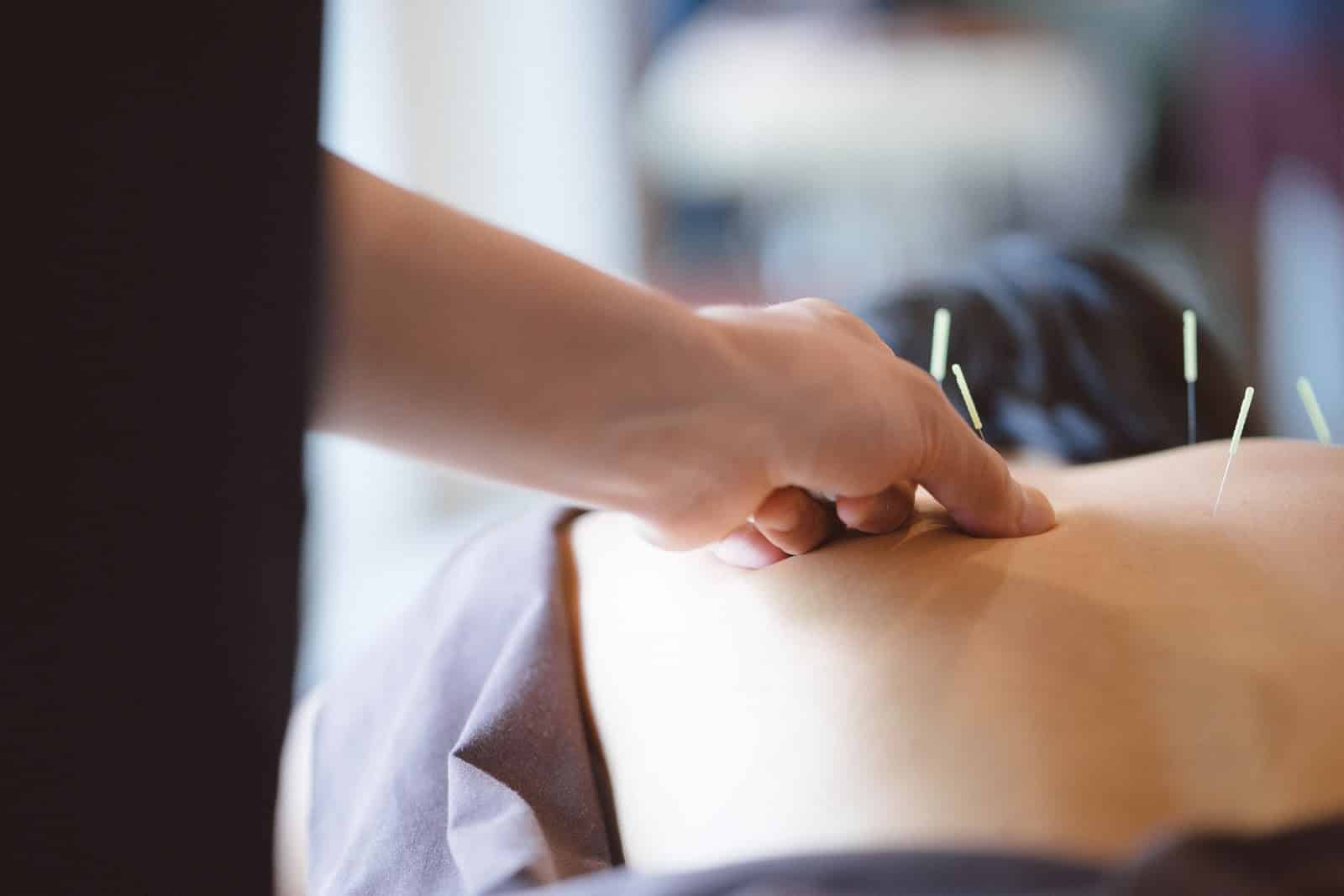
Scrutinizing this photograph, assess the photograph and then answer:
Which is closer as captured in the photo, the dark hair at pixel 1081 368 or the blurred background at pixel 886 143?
the dark hair at pixel 1081 368

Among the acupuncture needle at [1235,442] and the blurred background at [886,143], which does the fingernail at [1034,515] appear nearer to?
the acupuncture needle at [1235,442]

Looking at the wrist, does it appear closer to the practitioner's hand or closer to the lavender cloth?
the practitioner's hand

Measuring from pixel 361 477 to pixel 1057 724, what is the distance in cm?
291

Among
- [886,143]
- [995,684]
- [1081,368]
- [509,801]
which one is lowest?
[509,801]

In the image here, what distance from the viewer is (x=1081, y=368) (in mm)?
1343

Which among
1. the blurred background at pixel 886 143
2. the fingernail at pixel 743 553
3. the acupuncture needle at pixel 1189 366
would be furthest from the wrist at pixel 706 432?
the blurred background at pixel 886 143

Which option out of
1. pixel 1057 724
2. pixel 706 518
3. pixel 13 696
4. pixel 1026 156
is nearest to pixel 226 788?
pixel 13 696

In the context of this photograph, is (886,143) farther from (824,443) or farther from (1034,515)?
(824,443)

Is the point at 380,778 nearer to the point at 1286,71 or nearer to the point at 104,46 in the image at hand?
the point at 104,46

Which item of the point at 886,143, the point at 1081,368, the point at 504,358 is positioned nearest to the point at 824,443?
the point at 504,358

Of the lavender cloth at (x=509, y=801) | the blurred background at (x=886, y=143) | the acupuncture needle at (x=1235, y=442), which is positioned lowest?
the lavender cloth at (x=509, y=801)

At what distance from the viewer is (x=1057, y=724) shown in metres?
0.59

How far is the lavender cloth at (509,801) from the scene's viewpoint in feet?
1.62

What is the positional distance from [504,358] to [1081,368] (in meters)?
0.96
